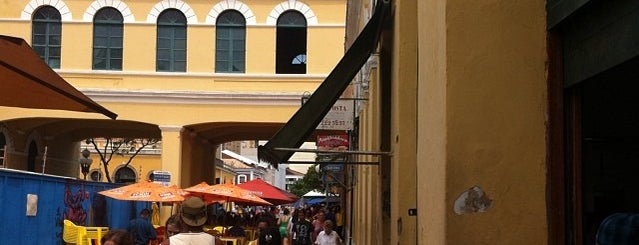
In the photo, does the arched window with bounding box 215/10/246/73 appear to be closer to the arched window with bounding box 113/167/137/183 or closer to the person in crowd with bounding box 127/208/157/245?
the person in crowd with bounding box 127/208/157/245

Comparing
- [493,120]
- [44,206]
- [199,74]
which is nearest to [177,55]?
[199,74]

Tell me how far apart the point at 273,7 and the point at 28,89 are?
23.6 m

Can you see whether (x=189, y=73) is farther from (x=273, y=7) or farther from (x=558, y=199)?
(x=558, y=199)

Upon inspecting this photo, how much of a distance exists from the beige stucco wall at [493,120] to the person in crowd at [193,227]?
278 cm

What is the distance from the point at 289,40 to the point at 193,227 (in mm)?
24341

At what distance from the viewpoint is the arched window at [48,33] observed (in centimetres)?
→ 2917

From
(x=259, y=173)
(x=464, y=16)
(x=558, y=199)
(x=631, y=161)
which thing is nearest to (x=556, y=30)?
(x=464, y=16)

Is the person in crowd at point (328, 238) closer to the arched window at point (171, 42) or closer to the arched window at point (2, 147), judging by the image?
the arched window at point (171, 42)

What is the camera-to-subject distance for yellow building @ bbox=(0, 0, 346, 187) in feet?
95.5

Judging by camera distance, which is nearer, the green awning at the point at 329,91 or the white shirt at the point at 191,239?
the white shirt at the point at 191,239

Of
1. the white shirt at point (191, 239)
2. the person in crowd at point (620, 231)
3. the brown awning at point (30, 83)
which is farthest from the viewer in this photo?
the white shirt at point (191, 239)

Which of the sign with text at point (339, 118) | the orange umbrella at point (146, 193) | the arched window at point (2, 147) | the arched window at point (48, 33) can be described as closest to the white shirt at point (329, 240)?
the sign with text at point (339, 118)

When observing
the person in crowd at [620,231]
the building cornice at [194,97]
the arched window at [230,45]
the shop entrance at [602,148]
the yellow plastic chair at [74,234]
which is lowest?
the yellow plastic chair at [74,234]

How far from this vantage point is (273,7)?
1171 inches
